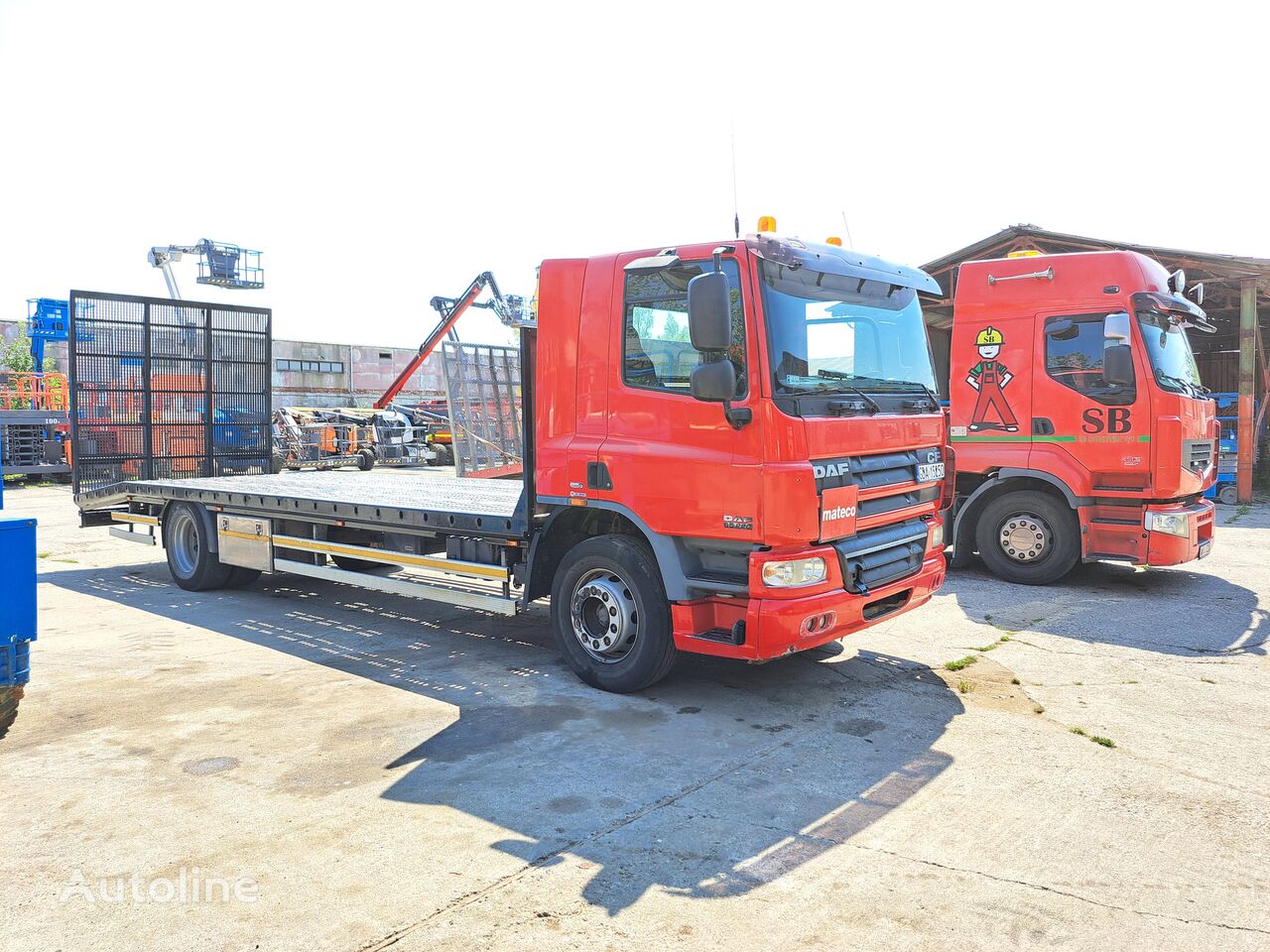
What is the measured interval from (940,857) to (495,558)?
12.2ft

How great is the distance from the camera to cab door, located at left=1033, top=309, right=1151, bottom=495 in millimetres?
8258

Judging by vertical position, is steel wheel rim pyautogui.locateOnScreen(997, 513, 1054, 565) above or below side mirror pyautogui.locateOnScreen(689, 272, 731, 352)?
below

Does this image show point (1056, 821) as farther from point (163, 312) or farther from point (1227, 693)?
point (163, 312)

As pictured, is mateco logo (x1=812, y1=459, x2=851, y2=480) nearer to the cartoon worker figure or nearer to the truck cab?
the truck cab

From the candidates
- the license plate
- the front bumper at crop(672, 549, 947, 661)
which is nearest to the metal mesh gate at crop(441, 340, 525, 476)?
the front bumper at crop(672, 549, 947, 661)

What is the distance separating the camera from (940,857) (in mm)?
3551

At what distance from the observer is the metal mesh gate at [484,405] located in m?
8.20

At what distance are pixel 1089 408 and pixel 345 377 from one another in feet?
121

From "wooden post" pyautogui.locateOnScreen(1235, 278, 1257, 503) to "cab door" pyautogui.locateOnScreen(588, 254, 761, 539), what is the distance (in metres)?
14.7

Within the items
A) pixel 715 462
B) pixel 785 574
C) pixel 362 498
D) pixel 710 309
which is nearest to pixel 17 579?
pixel 362 498

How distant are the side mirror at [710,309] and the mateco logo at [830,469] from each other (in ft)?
2.67

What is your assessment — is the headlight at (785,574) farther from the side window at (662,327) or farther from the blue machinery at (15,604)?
the blue machinery at (15,604)

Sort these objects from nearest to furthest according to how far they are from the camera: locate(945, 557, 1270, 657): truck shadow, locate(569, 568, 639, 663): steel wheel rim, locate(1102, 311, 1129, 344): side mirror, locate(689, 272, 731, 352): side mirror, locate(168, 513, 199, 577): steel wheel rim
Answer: locate(689, 272, 731, 352): side mirror
locate(569, 568, 639, 663): steel wheel rim
locate(945, 557, 1270, 657): truck shadow
locate(1102, 311, 1129, 344): side mirror
locate(168, 513, 199, 577): steel wheel rim

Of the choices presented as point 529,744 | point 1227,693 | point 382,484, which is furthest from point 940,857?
point 382,484
